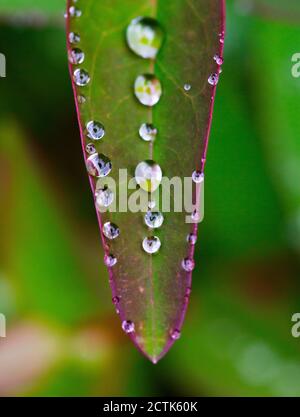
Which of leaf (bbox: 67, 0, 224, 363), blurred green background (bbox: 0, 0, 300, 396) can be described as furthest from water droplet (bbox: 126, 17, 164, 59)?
blurred green background (bbox: 0, 0, 300, 396)

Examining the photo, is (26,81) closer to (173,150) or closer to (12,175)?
(12,175)

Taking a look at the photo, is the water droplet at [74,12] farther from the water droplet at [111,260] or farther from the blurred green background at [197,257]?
the blurred green background at [197,257]

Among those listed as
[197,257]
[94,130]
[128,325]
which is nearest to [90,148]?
[94,130]

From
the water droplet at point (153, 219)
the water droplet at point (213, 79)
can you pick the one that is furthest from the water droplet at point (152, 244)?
the water droplet at point (213, 79)

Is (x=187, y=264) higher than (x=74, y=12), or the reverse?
(x=74, y=12)

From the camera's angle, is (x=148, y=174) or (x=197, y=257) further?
(x=197, y=257)

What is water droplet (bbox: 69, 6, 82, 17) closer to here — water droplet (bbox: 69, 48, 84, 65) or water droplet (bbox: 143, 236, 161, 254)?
water droplet (bbox: 69, 48, 84, 65)

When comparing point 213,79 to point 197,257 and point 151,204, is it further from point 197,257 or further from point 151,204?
point 197,257

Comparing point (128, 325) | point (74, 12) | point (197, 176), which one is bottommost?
point (128, 325)
